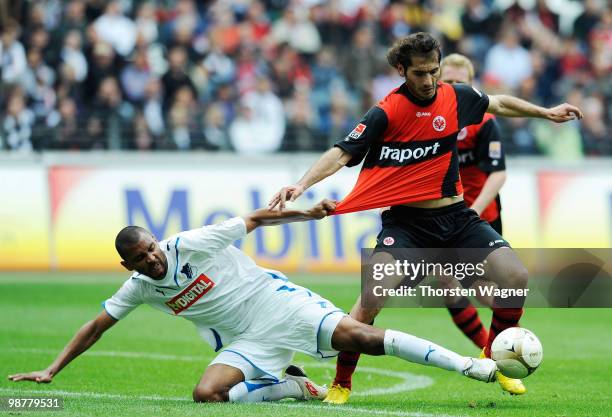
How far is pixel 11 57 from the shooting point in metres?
19.1

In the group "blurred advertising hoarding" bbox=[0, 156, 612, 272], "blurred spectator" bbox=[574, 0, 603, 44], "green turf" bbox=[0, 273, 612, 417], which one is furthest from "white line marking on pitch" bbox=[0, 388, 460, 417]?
"blurred spectator" bbox=[574, 0, 603, 44]

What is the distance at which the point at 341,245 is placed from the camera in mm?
18391

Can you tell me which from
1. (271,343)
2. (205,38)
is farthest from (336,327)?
(205,38)

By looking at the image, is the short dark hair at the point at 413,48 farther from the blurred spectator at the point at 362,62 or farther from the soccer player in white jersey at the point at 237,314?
the blurred spectator at the point at 362,62

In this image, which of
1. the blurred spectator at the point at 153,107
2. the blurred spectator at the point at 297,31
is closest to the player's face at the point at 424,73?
the blurred spectator at the point at 153,107

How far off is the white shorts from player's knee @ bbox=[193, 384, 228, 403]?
28 cm

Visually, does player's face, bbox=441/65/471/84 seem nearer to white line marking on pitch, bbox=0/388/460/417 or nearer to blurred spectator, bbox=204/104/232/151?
white line marking on pitch, bbox=0/388/460/417

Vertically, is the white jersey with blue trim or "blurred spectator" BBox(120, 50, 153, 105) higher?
"blurred spectator" BBox(120, 50, 153, 105)

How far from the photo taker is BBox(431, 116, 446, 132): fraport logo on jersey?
28.9 ft

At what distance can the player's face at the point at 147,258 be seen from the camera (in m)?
8.16

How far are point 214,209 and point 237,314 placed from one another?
9518 mm

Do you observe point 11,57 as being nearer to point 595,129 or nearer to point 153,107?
point 153,107

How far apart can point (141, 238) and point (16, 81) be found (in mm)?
11364

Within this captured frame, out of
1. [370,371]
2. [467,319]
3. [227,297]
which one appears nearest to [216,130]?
[370,371]
